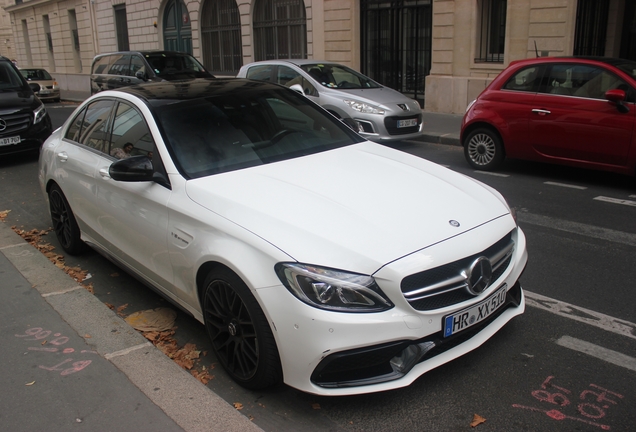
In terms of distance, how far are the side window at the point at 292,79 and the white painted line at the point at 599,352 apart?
28.1ft

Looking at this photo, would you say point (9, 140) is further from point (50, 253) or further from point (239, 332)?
point (239, 332)

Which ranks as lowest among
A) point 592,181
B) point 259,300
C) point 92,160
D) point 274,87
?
point 592,181

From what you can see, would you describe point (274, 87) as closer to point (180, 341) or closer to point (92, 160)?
point (92, 160)

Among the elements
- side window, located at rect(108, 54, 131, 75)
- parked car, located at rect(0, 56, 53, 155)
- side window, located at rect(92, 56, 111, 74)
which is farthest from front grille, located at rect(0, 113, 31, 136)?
side window, located at rect(92, 56, 111, 74)

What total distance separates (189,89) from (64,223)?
74.4 inches

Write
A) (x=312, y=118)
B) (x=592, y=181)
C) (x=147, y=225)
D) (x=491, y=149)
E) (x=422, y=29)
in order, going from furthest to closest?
(x=422, y=29) → (x=491, y=149) → (x=592, y=181) → (x=312, y=118) → (x=147, y=225)

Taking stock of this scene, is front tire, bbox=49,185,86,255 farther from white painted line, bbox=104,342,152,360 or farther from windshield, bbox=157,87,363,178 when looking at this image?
white painted line, bbox=104,342,152,360

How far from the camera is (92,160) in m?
4.84

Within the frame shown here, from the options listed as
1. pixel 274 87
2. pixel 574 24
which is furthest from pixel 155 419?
pixel 574 24

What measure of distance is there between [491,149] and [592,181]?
1.47m

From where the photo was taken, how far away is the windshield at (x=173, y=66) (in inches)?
603

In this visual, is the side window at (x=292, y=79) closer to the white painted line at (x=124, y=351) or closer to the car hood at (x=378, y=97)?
the car hood at (x=378, y=97)

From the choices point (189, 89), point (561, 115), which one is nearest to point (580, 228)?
point (561, 115)

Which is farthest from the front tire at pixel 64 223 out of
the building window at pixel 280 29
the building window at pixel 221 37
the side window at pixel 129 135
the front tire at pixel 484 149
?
the building window at pixel 221 37
